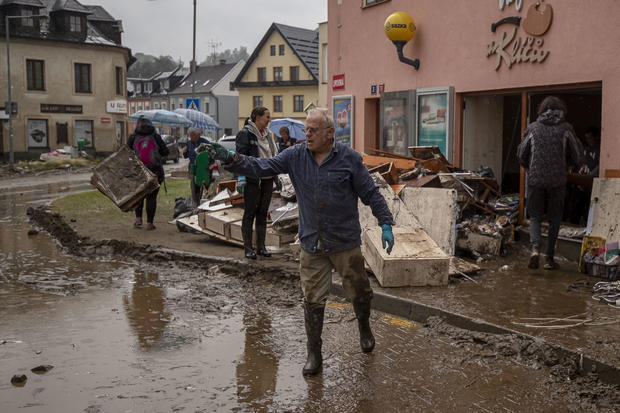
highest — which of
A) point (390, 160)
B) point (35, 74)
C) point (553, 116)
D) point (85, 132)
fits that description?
point (35, 74)

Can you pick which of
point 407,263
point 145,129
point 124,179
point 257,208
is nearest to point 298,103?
point 145,129

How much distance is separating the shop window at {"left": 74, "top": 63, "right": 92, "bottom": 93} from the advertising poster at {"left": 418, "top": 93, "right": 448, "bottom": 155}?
118 ft

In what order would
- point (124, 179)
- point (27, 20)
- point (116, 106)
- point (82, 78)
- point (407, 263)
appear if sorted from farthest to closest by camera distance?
1. point (116, 106)
2. point (82, 78)
3. point (27, 20)
4. point (124, 179)
5. point (407, 263)

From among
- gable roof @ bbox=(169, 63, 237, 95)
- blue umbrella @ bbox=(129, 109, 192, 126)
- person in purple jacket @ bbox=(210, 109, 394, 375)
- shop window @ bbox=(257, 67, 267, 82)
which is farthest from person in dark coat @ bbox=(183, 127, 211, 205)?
gable roof @ bbox=(169, 63, 237, 95)

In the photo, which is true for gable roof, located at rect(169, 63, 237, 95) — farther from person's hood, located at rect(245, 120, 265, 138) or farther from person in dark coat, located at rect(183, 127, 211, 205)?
person's hood, located at rect(245, 120, 265, 138)

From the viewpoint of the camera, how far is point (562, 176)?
7.97 meters

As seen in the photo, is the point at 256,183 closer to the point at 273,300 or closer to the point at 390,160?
the point at 273,300

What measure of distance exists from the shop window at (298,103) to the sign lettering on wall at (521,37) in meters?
50.0

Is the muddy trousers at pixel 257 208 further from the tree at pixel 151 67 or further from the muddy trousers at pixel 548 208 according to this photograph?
the tree at pixel 151 67

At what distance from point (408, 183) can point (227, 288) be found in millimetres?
3473

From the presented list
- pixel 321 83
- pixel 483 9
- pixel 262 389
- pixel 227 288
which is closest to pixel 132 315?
pixel 227 288

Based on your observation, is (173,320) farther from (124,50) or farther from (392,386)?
(124,50)

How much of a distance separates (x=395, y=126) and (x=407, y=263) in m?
6.42

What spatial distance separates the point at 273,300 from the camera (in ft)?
22.5
